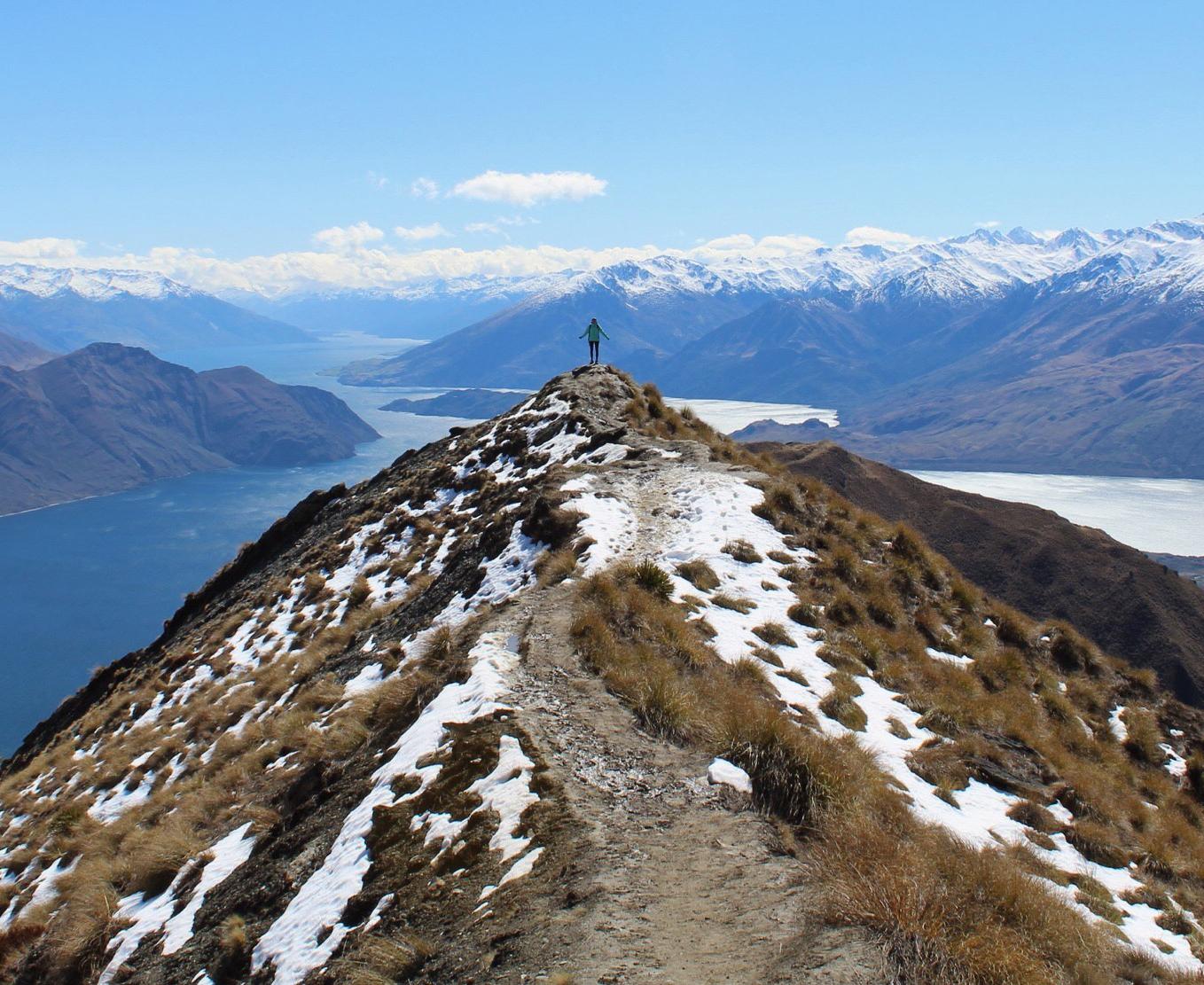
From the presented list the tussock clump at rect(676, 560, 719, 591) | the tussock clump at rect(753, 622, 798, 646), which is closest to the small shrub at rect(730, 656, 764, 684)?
the tussock clump at rect(753, 622, 798, 646)

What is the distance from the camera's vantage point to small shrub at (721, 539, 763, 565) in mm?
16766

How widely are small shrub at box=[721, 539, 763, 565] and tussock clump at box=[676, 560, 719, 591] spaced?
1105mm

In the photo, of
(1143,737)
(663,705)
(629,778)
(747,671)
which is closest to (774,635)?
(747,671)

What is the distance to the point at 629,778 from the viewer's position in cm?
830

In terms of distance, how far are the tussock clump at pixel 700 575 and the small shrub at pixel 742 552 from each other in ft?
3.63

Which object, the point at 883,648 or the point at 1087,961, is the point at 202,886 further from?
the point at 883,648

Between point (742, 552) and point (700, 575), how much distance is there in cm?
180

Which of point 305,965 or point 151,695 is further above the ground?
point 305,965

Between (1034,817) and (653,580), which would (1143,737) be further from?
(653,580)

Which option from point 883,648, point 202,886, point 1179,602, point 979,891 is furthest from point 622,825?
point 1179,602

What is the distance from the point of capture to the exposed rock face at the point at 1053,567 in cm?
5709

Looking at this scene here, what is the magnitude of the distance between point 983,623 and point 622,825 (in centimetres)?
1418

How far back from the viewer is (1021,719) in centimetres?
1424

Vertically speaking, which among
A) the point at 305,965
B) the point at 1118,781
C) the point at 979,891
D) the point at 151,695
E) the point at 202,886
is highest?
the point at 979,891
